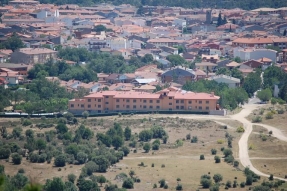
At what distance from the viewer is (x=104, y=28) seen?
72500mm

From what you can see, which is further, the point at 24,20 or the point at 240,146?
the point at 24,20

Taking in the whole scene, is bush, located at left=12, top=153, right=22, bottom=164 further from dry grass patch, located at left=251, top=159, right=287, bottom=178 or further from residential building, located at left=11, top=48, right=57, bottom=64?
residential building, located at left=11, top=48, right=57, bottom=64

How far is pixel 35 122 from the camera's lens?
41.6 meters

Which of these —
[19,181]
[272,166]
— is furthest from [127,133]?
[19,181]

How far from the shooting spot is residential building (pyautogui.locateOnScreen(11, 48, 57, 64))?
189 ft

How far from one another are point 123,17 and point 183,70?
3378cm

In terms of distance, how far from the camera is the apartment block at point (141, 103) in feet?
143

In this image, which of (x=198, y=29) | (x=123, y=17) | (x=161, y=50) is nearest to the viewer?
(x=161, y=50)

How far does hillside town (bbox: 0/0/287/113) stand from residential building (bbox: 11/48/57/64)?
0.06m

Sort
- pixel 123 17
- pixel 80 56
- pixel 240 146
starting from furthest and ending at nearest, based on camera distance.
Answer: pixel 123 17 < pixel 80 56 < pixel 240 146

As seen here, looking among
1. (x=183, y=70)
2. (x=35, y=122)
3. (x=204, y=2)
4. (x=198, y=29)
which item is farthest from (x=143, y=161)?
(x=204, y=2)

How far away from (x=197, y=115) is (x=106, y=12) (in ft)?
145

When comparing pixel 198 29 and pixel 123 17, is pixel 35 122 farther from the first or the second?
pixel 123 17

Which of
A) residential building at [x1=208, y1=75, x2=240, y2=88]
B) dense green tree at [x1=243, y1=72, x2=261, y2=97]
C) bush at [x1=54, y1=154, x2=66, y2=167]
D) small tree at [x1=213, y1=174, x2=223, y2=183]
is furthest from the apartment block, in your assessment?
small tree at [x1=213, y1=174, x2=223, y2=183]
